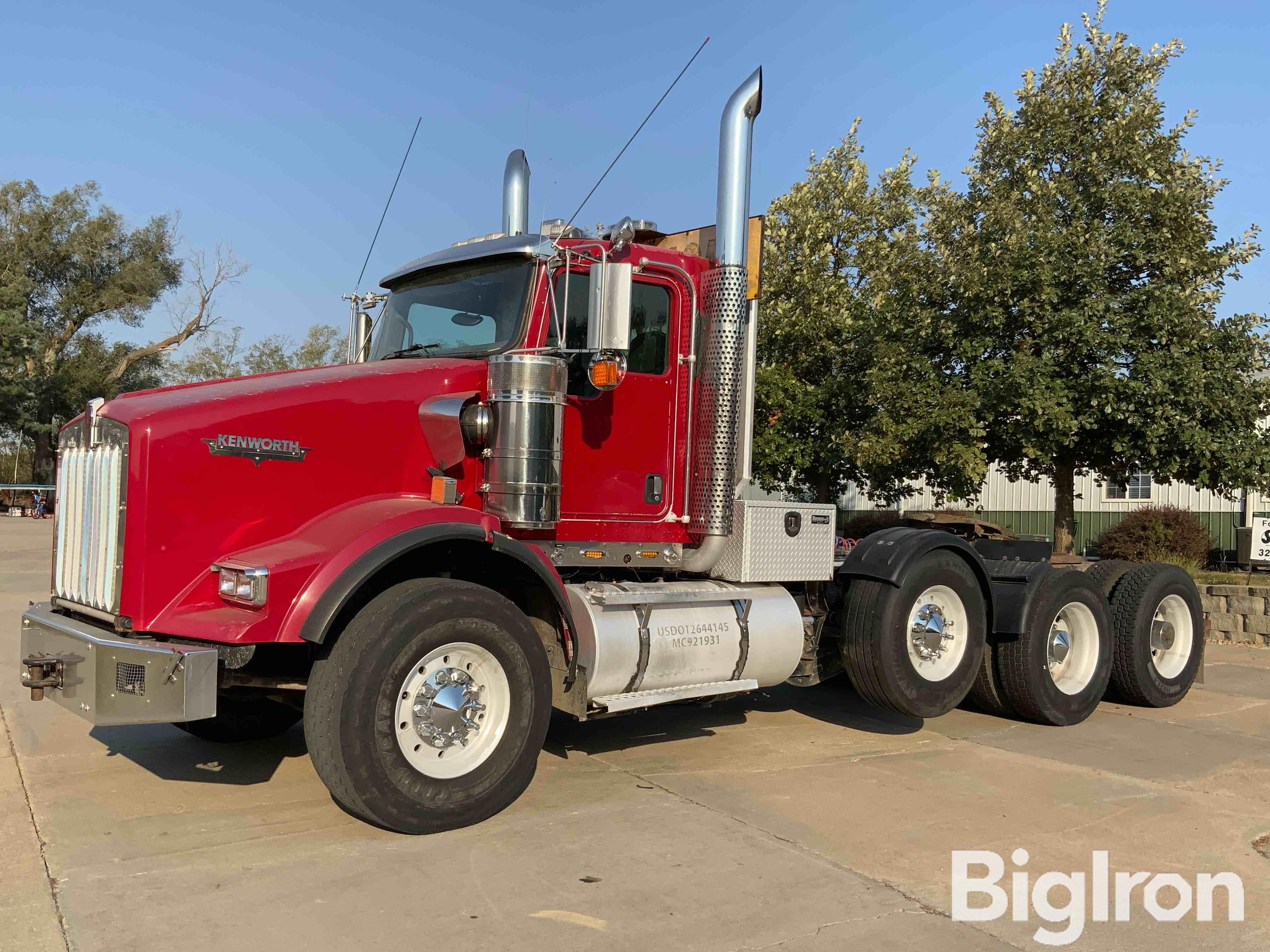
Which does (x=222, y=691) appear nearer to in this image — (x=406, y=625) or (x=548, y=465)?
(x=406, y=625)

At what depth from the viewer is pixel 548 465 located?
5281 mm

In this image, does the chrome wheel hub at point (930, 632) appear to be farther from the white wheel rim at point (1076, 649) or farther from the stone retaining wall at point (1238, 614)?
the stone retaining wall at point (1238, 614)

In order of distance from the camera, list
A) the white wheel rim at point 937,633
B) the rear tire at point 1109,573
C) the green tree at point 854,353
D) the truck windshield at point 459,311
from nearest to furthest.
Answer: the truck windshield at point 459,311, the white wheel rim at point 937,633, the rear tire at point 1109,573, the green tree at point 854,353

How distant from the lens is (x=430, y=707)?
15.5 ft

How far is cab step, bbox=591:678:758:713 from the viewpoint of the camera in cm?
552

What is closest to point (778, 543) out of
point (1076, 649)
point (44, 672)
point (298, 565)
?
point (1076, 649)

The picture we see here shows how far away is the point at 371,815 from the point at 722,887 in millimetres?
1527

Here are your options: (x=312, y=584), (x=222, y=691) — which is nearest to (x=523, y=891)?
(x=312, y=584)

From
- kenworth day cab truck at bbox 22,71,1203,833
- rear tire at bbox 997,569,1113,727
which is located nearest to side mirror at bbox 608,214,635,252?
kenworth day cab truck at bbox 22,71,1203,833

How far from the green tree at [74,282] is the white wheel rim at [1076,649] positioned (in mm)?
42346

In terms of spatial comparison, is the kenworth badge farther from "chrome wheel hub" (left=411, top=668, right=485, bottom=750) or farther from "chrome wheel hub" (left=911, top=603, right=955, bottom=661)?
"chrome wheel hub" (left=911, top=603, right=955, bottom=661)

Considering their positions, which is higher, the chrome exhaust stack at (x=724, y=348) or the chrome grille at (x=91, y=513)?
the chrome exhaust stack at (x=724, y=348)

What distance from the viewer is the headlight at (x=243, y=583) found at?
430cm

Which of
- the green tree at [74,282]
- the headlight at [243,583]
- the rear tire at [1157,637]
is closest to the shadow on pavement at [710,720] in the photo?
the rear tire at [1157,637]
